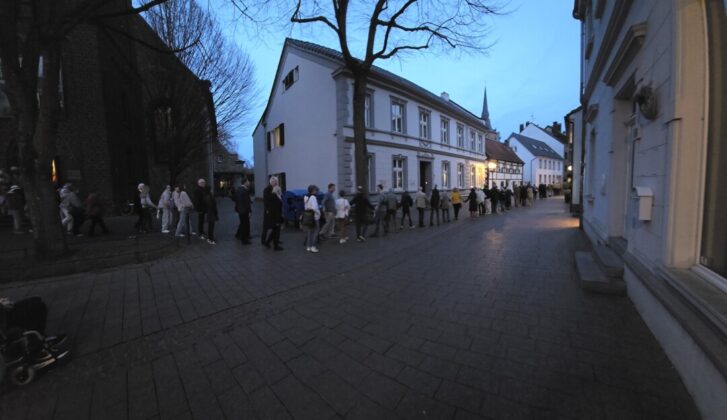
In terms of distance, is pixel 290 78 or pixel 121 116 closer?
pixel 121 116

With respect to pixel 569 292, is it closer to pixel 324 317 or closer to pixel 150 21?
pixel 324 317

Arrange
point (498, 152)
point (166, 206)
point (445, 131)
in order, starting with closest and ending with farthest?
point (166, 206), point (445, 131), point (498, 152)

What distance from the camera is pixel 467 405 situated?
2.24 metres

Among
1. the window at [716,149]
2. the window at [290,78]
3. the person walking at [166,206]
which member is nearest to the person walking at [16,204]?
the person walking at [166,206]

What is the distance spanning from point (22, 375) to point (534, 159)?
2232 inches

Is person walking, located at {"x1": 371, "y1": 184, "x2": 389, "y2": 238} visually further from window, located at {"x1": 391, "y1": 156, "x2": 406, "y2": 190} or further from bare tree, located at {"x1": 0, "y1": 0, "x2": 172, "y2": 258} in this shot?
window, located at {"x1": 391, "y1": 156, "x2": 406, "y2": 190}

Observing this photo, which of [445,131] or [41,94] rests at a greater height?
[445,131]

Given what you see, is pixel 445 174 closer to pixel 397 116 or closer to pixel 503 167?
pixel 397 116

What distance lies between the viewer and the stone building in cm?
1351

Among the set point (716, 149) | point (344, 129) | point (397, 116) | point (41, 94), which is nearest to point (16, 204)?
point (41, 94)

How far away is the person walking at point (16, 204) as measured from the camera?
978cm

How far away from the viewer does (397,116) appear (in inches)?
742

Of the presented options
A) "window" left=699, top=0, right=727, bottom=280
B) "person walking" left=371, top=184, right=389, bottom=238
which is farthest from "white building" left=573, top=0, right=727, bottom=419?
"person walking" left=371, top=184, right=389, bottom=238

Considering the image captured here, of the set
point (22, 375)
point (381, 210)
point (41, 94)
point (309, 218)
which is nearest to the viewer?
point (22, 375)
